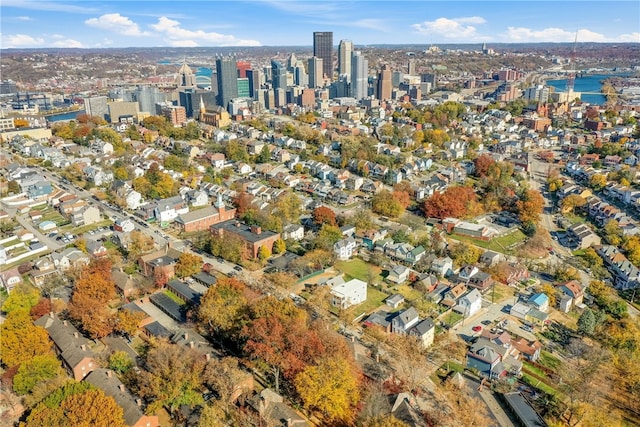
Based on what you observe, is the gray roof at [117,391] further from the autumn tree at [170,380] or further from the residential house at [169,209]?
the residential house at [169,209]

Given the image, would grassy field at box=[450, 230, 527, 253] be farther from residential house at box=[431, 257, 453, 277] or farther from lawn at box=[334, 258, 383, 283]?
lawn at box=[334, 258, 383, 283]

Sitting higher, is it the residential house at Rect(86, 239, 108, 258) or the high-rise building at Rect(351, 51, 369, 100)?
the high-rise building at Rect(351, 51, 369, 100)

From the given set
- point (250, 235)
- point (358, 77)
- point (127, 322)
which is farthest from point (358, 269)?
point (358, 77)

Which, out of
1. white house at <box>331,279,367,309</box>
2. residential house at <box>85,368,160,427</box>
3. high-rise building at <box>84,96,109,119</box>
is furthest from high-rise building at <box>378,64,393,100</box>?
residential house at <box>85,368,160,427</box>

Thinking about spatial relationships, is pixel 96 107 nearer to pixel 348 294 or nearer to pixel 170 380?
pixel 348 294

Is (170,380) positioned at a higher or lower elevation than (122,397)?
higher
